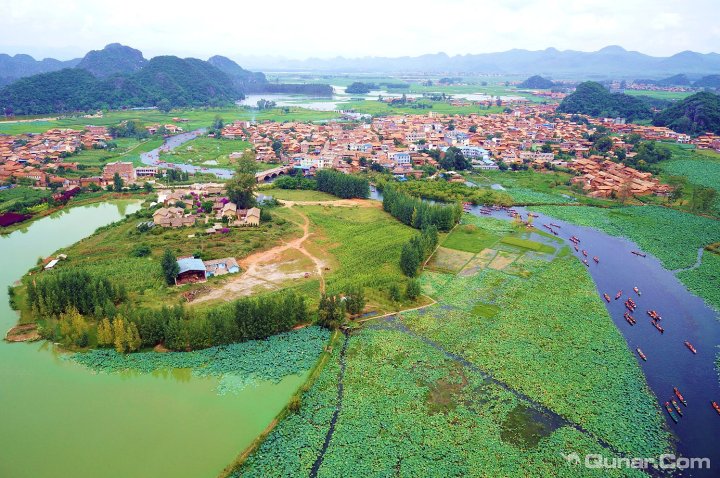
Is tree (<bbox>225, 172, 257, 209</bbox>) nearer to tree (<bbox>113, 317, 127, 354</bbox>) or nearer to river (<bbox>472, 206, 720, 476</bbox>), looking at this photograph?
tree (<bbox>113, 317, 127, 354</bbox>)

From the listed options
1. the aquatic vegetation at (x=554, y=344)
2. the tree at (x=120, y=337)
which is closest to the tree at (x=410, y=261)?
the aquatic vegetation at (x=554, y=344)

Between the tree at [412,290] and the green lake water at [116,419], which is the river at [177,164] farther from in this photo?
the green lake water at [116,419]

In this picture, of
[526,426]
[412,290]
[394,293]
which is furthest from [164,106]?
[526,426]

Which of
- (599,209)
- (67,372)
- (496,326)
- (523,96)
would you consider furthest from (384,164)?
(523,96)

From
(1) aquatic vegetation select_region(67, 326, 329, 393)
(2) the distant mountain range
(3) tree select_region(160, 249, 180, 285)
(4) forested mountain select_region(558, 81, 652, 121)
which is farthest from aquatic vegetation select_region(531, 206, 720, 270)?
(2) the distant mountain range

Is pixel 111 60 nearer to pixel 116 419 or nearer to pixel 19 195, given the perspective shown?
pixel 19 195
